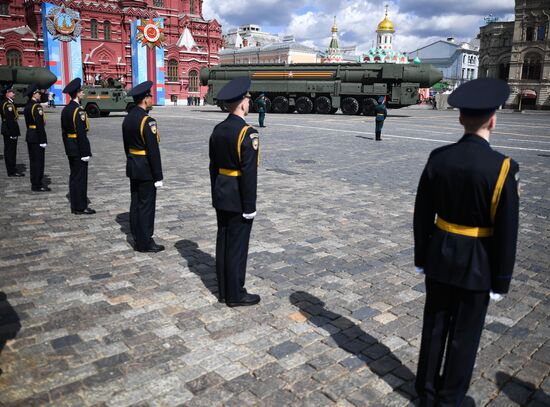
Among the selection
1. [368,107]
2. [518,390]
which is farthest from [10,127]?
[368,107]

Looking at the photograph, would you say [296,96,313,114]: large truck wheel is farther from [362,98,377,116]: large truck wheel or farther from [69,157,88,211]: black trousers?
[69,157,88,211]: black trousers

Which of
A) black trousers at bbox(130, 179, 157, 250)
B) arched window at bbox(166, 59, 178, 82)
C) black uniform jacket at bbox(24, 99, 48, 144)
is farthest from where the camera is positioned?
arched window at bbox(166, 59, 178, 82)

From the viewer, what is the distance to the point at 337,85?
1299 inches

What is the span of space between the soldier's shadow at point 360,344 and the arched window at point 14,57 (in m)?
49.2

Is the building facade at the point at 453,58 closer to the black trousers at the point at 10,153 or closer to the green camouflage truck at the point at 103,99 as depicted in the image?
the green camouflage truck at the point at 103,99

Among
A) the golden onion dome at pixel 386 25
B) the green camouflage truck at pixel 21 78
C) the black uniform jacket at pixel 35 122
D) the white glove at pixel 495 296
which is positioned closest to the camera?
the white glove at pixel 495 296

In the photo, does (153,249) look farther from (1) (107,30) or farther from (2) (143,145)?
(1) (107,30)

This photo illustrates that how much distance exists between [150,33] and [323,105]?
80.7ft

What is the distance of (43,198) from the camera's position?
26.7ft

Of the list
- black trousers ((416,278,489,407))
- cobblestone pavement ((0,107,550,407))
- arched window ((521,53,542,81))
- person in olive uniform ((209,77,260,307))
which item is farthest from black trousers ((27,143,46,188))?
arched window ((521,53,542,81))

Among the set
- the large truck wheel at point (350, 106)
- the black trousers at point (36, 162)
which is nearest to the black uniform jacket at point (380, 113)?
the black trousers at point (36, 162)

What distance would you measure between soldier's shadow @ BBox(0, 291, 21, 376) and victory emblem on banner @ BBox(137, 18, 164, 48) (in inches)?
1923

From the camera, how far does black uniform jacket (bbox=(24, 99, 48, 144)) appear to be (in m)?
8.52

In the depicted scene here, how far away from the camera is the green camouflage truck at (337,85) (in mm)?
31969
